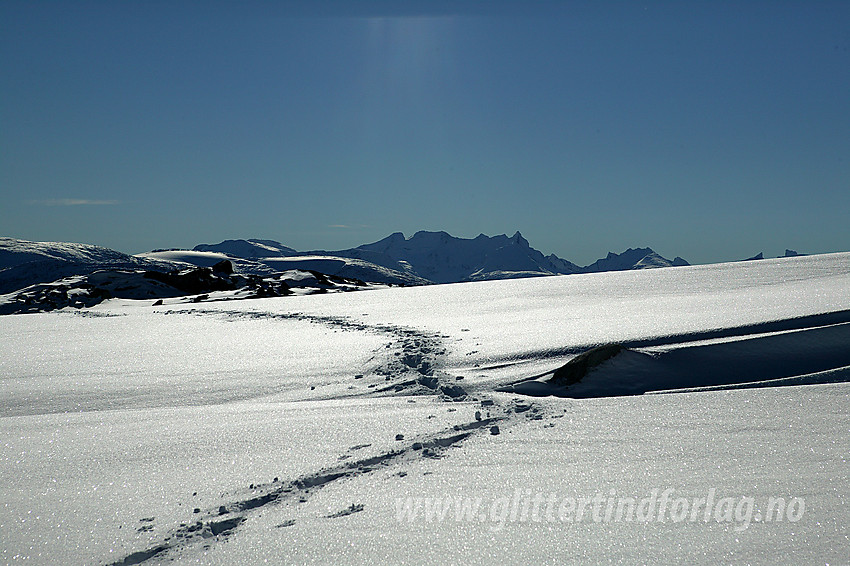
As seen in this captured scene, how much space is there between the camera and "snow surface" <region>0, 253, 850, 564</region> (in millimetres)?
1868

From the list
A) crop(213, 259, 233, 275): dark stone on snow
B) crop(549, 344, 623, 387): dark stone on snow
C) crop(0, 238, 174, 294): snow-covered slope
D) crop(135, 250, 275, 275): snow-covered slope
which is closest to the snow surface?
crop(549, 344, 623, 387): dark stone on snow

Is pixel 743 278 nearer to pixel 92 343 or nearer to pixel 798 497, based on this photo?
pixel 798 497

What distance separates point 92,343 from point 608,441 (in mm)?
7438

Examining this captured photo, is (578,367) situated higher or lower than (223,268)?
lower

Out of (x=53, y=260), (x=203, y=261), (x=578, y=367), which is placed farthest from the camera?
(x=203, y=261)

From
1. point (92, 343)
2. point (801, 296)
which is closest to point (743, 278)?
point (801, 296)

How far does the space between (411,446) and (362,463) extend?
12.1 inches

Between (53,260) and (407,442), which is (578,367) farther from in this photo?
(53,260)

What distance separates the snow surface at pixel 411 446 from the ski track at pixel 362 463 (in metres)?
0.01

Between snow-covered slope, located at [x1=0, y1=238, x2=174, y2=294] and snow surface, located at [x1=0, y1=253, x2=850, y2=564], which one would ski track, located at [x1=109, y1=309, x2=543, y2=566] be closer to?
snow surface, located at [x1=0, y1=253, x2=850, y2=564]

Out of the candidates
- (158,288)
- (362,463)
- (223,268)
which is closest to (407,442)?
(362,463)

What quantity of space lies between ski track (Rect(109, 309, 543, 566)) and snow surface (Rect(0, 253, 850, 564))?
0.04ft

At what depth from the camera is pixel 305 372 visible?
508 cm

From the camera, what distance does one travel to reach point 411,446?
2844 mm
